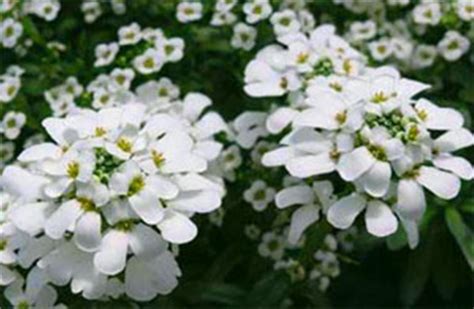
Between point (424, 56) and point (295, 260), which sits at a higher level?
point (424, 56)

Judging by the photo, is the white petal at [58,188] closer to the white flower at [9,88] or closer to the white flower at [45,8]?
Answer: the white flower at [9,88]

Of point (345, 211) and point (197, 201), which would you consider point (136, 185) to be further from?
point (345, 211)

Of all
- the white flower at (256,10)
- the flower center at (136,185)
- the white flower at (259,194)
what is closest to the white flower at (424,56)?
the white flower at (256,10)

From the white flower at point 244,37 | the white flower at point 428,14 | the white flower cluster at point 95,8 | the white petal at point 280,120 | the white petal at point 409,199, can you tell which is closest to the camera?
the white petal at point 409,199

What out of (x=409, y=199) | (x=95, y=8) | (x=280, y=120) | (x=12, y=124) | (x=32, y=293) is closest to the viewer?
(x=409, y=199)

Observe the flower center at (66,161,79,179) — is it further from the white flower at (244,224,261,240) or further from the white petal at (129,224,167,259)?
the white flower at (244,224,261,240)

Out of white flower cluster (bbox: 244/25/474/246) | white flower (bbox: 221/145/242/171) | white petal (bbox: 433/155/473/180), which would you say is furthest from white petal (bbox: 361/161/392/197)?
white flower (bbox: 221/145/242/171)

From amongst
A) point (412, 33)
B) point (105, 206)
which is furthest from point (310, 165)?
point (412, 33)
